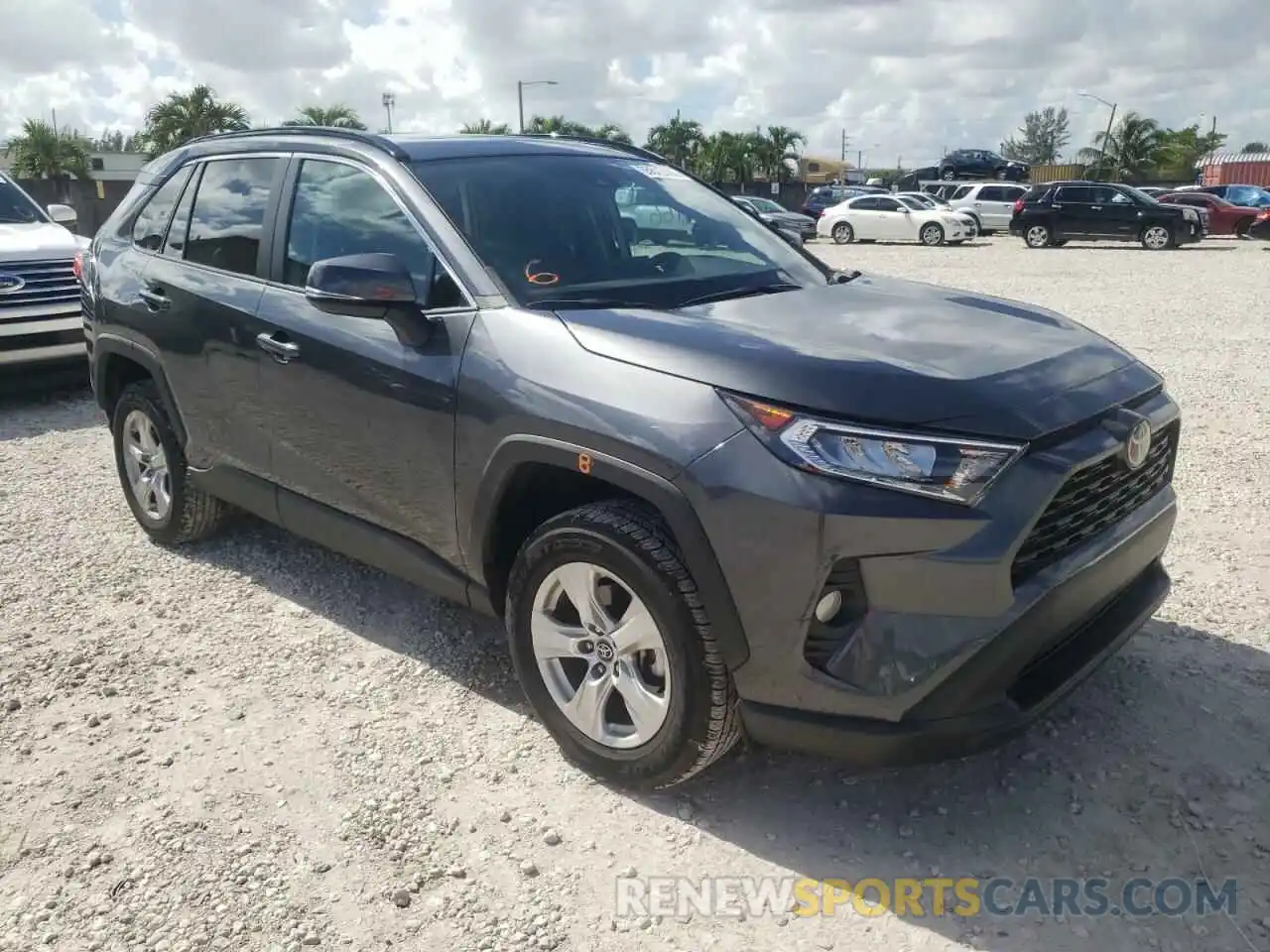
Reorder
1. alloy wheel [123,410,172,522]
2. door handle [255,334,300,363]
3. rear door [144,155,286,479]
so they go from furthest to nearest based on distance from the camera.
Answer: alloy wheel [123,410,172,522], rear door [144,155,286,479], door handle [255,334,300,363]

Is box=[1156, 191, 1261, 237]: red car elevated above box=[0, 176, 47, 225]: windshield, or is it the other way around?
box=[0, 176, 47, 225]: windshield

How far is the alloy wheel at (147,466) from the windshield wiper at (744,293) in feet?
8.78

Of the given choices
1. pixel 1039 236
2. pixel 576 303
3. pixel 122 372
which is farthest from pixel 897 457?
pixel 1039 236

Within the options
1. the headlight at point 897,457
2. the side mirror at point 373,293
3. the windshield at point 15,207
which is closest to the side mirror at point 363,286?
the side mirror at point 373,293

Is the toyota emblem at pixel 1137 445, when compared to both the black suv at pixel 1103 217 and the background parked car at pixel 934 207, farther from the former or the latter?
the background parked car at pixel 934 207

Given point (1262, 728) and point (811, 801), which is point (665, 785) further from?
point (1262, 728)

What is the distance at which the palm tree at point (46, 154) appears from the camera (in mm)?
45031

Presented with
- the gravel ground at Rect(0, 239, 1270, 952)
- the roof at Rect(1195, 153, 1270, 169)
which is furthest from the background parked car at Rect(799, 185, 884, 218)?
the gravel ground at Rect(0, 239, 1270, 952)

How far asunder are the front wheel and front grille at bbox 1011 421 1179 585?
972 inches

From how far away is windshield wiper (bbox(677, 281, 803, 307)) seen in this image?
327 centimetres

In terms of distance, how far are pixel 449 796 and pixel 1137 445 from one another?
6.96 feet

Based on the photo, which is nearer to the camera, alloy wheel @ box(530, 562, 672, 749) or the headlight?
the headlight

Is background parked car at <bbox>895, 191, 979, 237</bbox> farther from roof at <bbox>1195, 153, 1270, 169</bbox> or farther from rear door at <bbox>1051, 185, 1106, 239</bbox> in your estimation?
roof at <bbox>1195, 153, 1270, 169</bbox>

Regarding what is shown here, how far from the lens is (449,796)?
3.09 metres
